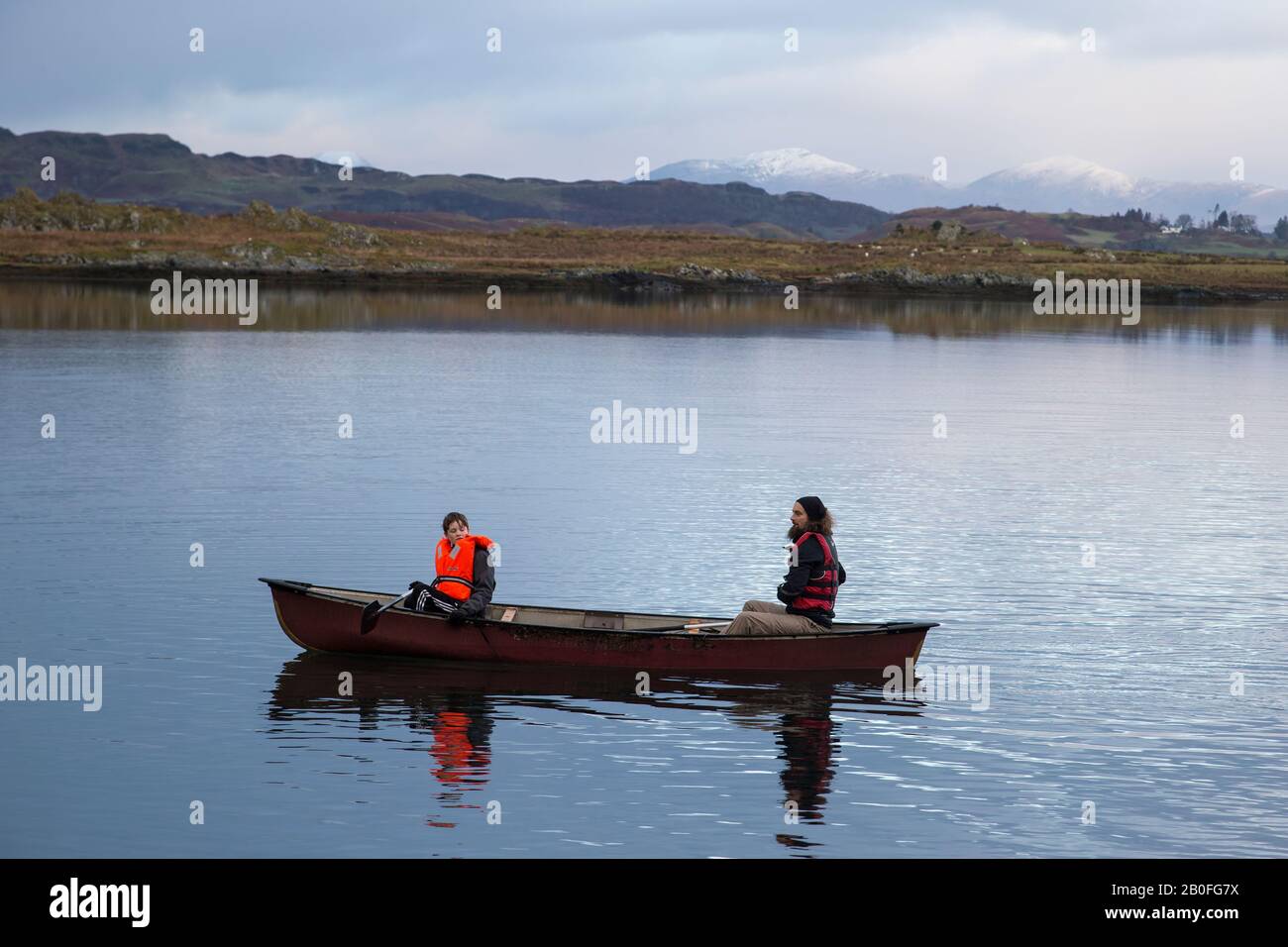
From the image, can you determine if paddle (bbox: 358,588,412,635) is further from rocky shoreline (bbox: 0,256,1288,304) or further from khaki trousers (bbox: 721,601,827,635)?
rocky shoreline (bbox: 0,256,1288,304)

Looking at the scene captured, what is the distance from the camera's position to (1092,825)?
16.3 metres

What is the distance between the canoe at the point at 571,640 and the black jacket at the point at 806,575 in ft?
0.89

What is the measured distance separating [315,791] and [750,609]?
7.21 m

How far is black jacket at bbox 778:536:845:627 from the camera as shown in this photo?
21078mm

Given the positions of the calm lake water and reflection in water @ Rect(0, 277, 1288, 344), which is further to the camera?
reflection in water @ Rect(0, 277, 1288, 344)

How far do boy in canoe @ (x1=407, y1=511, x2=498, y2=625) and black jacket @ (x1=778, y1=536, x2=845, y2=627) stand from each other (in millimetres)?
4154

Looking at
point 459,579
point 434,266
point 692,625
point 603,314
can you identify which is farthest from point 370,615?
point 434,266

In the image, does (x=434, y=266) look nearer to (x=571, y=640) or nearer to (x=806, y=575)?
(x=571, y=640)

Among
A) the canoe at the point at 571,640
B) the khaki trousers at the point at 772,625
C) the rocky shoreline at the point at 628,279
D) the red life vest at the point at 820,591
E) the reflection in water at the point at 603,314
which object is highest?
the rocky shoreline at the point at 628,279

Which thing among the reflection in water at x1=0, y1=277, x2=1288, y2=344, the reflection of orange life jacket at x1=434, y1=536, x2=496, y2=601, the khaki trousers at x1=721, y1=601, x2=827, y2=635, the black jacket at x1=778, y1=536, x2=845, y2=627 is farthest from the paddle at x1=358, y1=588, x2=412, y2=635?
the reflection in water at x1=0, y1=277, x2=1288, y2=344

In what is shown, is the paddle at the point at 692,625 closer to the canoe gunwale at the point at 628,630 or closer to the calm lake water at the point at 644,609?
the canoe gunwale at the point at 628,630

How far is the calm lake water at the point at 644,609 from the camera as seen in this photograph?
1642cm

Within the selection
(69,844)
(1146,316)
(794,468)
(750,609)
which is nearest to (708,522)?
(794,468)

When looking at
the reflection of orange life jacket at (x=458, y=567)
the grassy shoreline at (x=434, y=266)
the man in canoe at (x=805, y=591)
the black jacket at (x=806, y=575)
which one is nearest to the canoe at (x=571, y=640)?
the man in canoe at (x=805, y=591)
